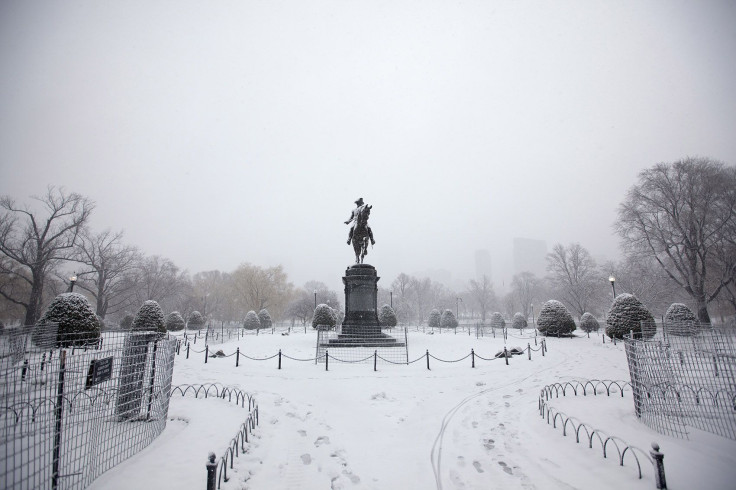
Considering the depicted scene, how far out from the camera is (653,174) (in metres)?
25.8

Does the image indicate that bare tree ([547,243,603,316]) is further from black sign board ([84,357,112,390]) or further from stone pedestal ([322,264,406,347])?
black sign board ([84,357,112,390])

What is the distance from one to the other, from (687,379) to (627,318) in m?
16.7

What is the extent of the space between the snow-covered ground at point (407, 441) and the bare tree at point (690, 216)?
65.9 ft

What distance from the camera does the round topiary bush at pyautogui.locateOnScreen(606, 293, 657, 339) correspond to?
19.3 metres

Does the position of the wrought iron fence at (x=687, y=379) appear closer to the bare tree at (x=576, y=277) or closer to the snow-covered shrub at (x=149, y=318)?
the snow-covered shrub at (x=149, y=318)

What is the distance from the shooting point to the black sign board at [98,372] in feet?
14.6

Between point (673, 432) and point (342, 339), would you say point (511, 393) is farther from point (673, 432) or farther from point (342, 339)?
point (342, 339)

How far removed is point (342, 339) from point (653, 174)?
26.6 m

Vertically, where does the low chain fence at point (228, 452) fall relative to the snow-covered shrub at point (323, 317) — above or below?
below

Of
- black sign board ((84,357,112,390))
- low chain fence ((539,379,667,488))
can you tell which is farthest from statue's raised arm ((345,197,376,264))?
black sign board ((84,357,112,390))

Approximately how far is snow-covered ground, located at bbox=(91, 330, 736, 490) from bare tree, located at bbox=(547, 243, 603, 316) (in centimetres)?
3600

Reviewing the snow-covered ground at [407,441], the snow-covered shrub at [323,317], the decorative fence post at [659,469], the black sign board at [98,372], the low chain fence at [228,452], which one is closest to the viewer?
the low chain fence at [228,452]

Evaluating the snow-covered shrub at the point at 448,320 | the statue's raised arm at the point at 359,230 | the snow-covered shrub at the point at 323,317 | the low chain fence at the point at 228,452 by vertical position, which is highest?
the statue's raised arm at the point at 359,230

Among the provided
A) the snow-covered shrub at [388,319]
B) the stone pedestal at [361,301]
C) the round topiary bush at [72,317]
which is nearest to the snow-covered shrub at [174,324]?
the round topiary bush at [72,317]
